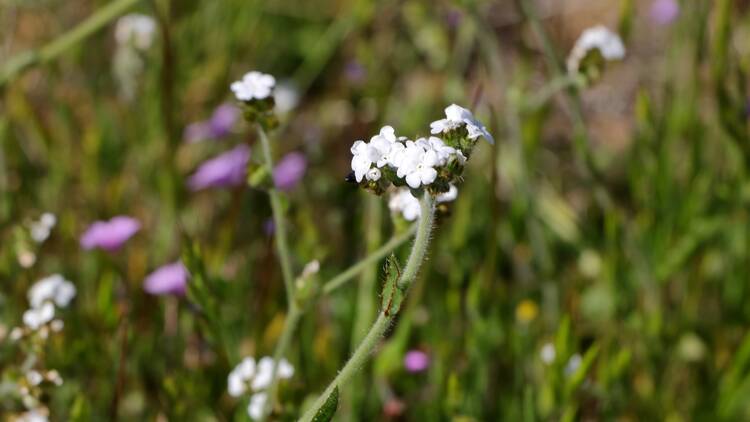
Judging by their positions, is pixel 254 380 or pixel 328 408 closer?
pixel 328 408

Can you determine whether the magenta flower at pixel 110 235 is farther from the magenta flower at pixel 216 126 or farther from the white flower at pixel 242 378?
the white flower at pixel 242 378

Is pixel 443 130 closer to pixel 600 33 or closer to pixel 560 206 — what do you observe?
pixel 600 33

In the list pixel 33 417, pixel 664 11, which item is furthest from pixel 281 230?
pixel 664 11

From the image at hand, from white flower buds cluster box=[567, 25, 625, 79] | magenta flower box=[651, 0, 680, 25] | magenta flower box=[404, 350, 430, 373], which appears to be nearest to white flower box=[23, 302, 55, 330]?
magenta flower box=[404, 350, 430, 373]

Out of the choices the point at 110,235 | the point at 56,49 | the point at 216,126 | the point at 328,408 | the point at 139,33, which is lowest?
the point at 328,408

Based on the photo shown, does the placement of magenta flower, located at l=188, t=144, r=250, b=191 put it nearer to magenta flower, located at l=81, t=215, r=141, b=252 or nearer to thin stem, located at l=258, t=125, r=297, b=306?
magenta flower, located at l=81, t=215, r=141, b=252

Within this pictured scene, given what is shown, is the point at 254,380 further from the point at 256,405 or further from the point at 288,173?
the point at 288,173

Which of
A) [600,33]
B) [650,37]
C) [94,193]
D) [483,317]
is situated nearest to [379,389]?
[483,317]

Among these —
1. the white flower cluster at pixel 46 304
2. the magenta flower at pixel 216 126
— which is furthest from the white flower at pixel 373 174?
the magenta flower at pixel 216 126
